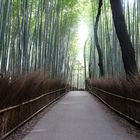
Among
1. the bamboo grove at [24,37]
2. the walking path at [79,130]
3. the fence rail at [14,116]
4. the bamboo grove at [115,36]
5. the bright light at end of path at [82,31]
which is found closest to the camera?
the fence rail at [14,116]

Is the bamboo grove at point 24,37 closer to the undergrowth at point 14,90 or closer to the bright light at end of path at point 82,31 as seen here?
the undergrowth at point 14,90

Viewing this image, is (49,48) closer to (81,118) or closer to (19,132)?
(81,118)

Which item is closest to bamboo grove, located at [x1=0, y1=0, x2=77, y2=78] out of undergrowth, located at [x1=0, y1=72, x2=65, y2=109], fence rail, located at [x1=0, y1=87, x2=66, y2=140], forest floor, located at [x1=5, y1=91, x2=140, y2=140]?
undergrowth, located at [x1=0, y1=72, x2=65, y2=109]

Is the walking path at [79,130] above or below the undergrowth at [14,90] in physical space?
below

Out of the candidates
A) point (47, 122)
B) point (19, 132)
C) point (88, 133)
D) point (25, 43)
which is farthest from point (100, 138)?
point (25, 43)

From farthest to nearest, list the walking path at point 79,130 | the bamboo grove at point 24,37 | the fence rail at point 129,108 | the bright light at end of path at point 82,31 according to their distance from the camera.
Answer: the bright light at end of path at point 82,31, the bamboo grove at point 24,37, the fence rail at point 129,108, the walking path at point 79,130

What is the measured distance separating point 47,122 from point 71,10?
61.1 ft

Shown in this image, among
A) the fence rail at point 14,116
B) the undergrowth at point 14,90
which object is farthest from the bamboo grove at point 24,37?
the fence rail at point 14,116

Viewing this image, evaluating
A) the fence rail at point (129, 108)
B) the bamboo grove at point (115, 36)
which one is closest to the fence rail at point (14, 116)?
the fence rail at point (129, 108)

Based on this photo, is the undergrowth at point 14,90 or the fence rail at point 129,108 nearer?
the undergrowth at point 14,90

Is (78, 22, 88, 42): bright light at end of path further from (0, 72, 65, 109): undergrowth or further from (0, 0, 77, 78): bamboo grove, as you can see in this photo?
(0, 72, 65, 109): undergrowth

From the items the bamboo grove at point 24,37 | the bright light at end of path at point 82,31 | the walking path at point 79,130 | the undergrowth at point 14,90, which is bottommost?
the walking path at point 79,130

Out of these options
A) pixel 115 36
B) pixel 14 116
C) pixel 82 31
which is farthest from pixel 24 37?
pixel 82 31

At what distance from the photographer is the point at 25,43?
397 inches
